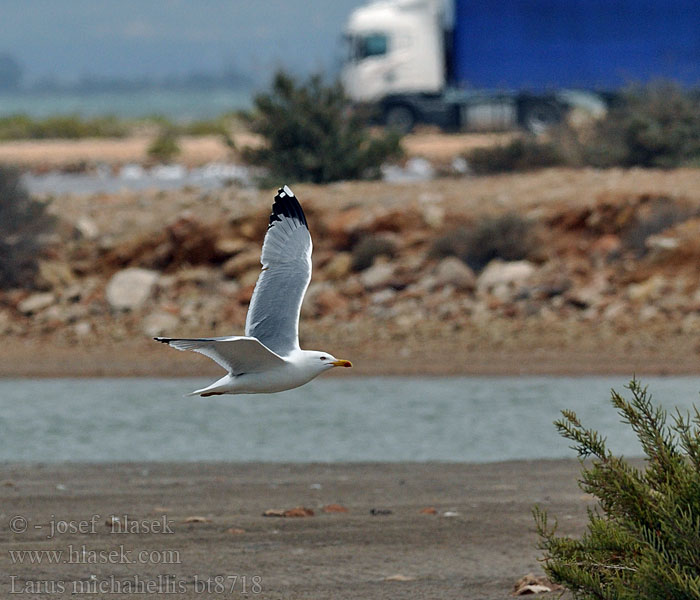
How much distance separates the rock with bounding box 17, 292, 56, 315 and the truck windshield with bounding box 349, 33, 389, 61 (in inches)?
688

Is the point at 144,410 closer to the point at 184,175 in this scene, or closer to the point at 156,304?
the point at 156,304

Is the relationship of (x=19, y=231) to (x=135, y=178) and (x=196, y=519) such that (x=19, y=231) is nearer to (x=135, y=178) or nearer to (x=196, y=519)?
(x=196, y=519)

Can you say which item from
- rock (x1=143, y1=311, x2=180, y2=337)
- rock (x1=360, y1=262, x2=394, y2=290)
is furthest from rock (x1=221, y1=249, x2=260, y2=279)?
rock (x1=360, y1=262, x2=394, y2=290)

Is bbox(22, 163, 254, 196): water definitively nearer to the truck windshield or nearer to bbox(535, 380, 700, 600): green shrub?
the truck windshield

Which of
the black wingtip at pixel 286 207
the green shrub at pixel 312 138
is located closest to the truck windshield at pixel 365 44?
the green shrub at pixel 312 138

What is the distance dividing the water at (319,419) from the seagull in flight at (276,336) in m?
3.11

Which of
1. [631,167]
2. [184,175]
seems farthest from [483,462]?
[184,175]

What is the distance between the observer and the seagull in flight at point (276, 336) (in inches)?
290

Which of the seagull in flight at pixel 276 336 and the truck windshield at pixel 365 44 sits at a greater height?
the truck windshield at pixel 365 44

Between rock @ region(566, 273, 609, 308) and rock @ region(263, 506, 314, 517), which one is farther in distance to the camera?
rock @ region(566, 273, 609, 308)

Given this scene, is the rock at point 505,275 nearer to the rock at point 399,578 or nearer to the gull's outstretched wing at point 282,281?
the gull's outstretched wing at point 282,281

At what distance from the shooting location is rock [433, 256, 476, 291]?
18688mm

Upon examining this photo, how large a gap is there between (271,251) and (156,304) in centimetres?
1038

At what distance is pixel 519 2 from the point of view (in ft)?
113
